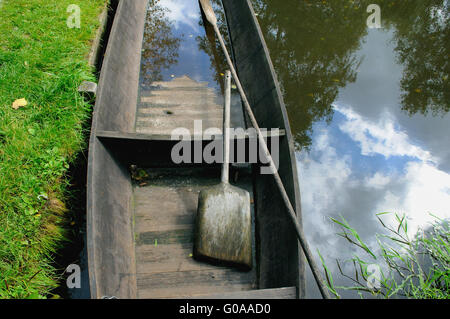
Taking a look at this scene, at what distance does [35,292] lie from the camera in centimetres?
188

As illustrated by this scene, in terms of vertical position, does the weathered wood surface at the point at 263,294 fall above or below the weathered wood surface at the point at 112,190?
below

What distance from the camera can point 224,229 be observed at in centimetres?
205

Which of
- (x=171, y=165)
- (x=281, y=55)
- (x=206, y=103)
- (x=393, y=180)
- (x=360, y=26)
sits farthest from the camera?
(x=360, y=26)

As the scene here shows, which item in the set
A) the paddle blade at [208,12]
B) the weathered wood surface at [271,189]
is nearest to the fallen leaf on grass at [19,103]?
the weathered wood surface at [271,189]

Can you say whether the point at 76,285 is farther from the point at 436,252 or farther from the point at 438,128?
the point at 438,128

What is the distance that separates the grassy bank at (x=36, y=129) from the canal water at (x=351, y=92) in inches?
39.4

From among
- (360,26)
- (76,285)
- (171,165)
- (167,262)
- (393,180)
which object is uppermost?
(360,26)

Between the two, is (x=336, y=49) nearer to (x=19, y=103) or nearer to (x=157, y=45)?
(x=157, y=45)

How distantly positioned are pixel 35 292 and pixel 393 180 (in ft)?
11.3

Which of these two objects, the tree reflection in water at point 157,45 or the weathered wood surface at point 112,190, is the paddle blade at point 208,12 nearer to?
the tree reflection in water at point 157,45

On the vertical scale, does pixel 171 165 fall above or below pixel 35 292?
above

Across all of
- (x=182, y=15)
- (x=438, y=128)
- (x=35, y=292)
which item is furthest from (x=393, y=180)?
(x=182, y=15)

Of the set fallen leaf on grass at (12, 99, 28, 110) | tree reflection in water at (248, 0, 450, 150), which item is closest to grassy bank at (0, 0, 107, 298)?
fallen leaf on grass at (12, 99, 28, 110)

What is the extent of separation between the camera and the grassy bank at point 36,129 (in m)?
2.04
